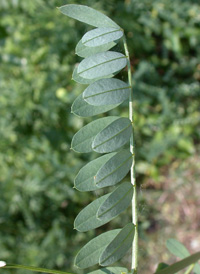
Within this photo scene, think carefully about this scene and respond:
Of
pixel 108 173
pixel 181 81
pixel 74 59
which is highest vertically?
pixel 108 173

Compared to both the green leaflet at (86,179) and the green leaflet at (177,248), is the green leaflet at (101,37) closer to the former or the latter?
the green leaflet at (86,179)

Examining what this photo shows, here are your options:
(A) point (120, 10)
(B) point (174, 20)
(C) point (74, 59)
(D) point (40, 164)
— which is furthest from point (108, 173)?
(B) point (174, 20)

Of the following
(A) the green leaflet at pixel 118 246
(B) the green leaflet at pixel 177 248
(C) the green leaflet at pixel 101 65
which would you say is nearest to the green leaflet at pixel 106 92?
(C) the green leaflet at pixel 101 65

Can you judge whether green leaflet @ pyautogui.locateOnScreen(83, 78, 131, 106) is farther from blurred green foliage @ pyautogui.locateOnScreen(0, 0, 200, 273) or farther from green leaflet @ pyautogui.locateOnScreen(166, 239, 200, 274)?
blurred green foliage @ pyautogui.locateOnScreen(0, 0, 200, 273)

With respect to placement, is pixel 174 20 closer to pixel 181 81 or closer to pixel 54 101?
pixel 181 81

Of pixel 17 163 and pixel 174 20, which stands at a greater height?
pixel 174 20

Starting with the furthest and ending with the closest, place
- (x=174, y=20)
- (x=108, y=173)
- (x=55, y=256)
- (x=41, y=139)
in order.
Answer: (x=174, y=20), (x=41, y=139), (x=55, y=256), (x=108, y=173)

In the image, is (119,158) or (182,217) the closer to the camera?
(119,158)

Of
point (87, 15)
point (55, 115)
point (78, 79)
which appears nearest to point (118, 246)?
point (78, 79)
